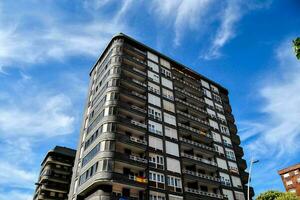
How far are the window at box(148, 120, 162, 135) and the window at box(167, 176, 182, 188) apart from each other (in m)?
7.11

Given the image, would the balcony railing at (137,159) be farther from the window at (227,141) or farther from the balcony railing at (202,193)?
the window at (227,141)

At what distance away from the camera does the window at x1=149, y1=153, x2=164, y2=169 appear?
117 ft

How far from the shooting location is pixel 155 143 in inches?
1495

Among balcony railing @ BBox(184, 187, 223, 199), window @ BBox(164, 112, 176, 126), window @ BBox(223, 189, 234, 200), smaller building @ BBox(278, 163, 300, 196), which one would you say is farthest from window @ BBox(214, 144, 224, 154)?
smaller building @ BBox(278, 163, 300, 196)

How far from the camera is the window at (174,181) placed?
35388 millimetres

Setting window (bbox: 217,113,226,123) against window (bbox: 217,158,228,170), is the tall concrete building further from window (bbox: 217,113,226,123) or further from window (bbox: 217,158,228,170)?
window (bbox: 217,158,228,170)

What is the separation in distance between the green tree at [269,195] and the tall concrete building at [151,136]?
828 centimetres

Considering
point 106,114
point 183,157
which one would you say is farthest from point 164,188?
point 106,114

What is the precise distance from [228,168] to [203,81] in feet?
69.6

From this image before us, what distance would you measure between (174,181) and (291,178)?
54.0 m

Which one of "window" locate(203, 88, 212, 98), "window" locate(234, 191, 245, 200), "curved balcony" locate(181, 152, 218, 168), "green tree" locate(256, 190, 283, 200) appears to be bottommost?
"window" locate(234, 191, 245, 200)

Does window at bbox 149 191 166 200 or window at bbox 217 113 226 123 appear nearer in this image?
window at bbox 149 191 166 200

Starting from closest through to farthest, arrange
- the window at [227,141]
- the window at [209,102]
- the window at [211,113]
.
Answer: the window at [227,141] → the window at [211,113] → the window at [209,102]

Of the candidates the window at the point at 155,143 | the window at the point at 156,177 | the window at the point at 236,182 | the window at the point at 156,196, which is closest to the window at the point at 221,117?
the window at the point at 236,182
